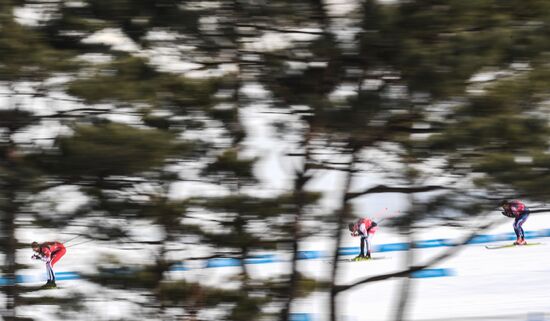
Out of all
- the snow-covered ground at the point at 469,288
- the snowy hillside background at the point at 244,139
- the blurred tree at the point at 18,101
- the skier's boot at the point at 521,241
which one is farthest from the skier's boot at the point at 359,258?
the blurred tree at the point at 18,101

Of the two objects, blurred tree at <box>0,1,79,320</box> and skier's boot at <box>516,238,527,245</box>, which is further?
skier's boot at <box>516,238,527,245</box>

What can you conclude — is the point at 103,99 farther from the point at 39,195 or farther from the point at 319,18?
the point at 319,18

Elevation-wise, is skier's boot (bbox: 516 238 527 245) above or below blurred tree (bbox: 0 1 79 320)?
above

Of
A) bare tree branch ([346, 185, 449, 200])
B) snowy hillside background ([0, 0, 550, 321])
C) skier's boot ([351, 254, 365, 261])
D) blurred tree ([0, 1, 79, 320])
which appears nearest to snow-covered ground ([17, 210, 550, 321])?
skier's boot ([351, 254, 365, 261])

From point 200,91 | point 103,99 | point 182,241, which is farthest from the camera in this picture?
point 182,241

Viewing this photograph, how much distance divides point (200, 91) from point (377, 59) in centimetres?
129

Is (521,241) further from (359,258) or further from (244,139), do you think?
(244,139)

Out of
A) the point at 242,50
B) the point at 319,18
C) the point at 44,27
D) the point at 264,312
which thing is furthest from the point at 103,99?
the point at 264,312

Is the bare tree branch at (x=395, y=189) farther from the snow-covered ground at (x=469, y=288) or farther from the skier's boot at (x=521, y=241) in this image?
the skier's boot at (x=521, y=241)

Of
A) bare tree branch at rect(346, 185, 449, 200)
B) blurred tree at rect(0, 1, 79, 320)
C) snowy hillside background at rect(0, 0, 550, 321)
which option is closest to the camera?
blurred tree at rect(0, 1, 79, 320)

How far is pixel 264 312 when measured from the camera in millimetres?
7164

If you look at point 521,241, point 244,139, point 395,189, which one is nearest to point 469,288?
point 521,241

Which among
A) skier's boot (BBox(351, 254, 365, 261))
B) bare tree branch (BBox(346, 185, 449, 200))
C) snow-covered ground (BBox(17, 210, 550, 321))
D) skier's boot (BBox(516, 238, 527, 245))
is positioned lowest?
bare tree branch (BBox(346, 185, 449, 200))

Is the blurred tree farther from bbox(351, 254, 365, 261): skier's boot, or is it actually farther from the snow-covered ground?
bbox(351, 254, 365, 261): skier's boot
